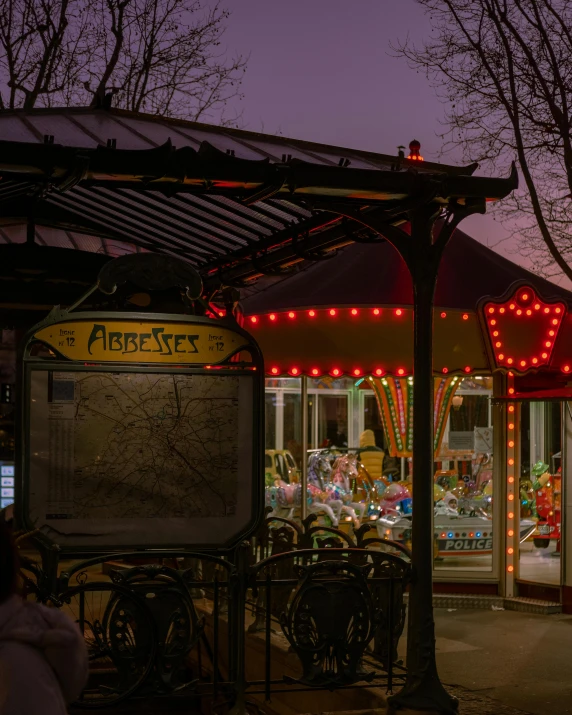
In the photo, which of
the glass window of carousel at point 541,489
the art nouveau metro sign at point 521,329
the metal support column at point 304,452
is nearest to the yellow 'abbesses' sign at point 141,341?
the art nouveau metro sign at point 521,329

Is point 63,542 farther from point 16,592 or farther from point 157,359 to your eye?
point 16,592

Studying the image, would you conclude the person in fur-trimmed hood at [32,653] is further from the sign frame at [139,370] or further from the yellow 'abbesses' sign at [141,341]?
the yellow 'abbesses' sign at [141,341]

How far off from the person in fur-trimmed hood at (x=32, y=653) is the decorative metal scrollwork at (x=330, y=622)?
11.6 feet

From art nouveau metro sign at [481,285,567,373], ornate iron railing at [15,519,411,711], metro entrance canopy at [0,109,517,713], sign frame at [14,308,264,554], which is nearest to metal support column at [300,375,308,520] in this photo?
art nouveau metro sign at [481,285,567,373]

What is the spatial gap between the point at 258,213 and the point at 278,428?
21.7 feet

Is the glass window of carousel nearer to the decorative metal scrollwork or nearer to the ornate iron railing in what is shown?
the ornate iron railing

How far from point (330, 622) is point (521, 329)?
252 inches

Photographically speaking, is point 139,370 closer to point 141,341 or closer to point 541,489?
point 141,341

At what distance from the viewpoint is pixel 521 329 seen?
1205 cm

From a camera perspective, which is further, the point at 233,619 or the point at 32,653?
the point at 233,619

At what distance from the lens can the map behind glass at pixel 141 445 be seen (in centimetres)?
668

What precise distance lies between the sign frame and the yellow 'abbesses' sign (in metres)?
0.02

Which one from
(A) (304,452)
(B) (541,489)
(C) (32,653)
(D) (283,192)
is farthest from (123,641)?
(B) (541,489)

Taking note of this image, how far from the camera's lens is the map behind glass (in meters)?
6.68
